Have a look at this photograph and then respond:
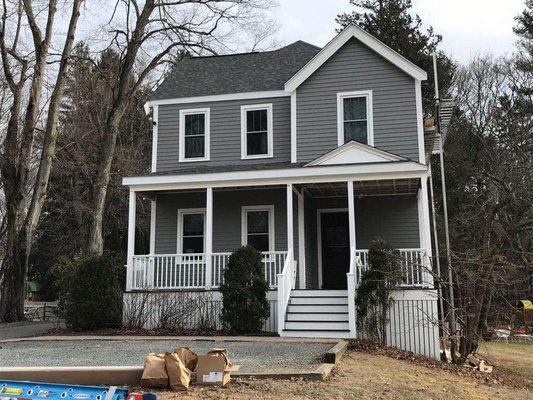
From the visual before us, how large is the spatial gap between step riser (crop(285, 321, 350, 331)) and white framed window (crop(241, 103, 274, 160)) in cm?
541

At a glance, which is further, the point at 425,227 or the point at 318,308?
the point at 425,227

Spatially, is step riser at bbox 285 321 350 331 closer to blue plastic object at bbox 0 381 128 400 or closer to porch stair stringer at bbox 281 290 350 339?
porch stair stringer at bbox 281 290 350 339

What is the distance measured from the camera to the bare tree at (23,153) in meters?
18.4

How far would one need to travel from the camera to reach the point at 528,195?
2141cm

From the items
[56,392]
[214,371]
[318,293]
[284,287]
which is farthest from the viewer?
[318,293]

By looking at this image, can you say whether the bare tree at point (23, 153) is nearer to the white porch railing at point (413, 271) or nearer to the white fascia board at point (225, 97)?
the white fascia board at point (225, 97)

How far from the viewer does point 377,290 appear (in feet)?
36.8

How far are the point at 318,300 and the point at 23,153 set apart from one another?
41.7 feet

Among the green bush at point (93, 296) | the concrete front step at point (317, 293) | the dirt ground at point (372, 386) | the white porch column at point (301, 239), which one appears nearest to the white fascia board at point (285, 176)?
the white porch column at point (301, 239)

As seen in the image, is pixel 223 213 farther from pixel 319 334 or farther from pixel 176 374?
pixel 176 374

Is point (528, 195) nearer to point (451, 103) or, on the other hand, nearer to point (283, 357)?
point (451, 103)

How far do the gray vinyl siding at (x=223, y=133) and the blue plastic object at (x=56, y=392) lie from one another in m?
10.7

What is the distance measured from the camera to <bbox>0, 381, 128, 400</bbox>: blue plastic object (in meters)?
5.07

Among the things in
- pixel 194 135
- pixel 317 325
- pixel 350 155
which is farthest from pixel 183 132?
pixel 317 325
